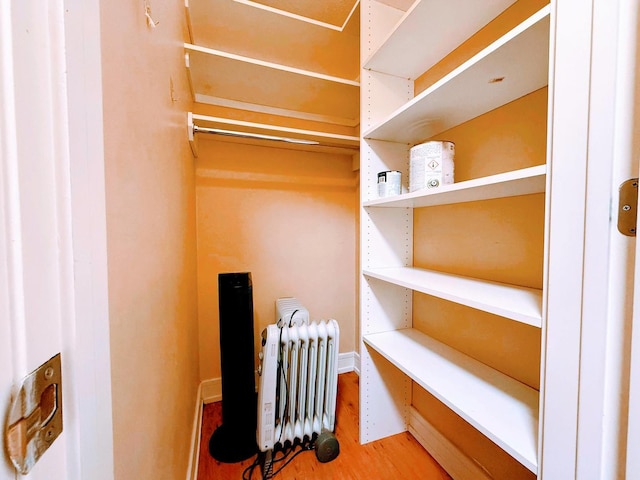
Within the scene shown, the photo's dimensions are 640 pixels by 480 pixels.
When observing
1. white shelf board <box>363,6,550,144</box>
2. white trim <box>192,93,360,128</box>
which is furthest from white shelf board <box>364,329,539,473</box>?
white trim <box>192,93,360,128</box>

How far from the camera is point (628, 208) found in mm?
480

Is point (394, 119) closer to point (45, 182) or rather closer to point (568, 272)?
point (568, 272)

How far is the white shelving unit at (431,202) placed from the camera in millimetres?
741

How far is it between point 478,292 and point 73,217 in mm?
1008

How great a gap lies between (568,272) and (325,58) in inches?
65.5

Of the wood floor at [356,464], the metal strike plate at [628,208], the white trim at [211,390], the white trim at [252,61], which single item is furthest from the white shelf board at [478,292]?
the white trim at [211,390]

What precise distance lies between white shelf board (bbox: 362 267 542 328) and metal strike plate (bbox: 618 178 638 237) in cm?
25

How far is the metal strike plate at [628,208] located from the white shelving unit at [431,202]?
0.55ft

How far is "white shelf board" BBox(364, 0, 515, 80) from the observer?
38.0 inches

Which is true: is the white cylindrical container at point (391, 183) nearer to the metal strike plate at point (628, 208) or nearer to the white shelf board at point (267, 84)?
the white shelf board at point (267, 84)

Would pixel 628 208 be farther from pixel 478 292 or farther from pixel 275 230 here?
pixel 275 230

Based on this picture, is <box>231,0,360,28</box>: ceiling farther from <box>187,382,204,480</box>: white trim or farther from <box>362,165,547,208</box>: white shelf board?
<box>187,382,204,480</box>: white trim

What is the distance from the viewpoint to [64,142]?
0.85 ft

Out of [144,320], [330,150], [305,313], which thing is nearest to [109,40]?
[144,320]
